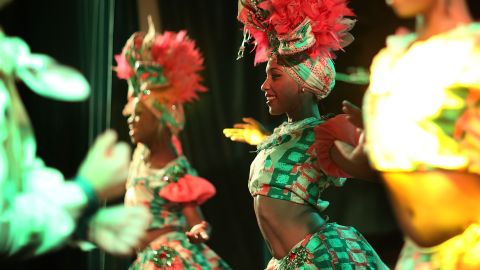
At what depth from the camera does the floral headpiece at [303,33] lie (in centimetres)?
344

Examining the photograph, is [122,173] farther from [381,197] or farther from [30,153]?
[381,197]

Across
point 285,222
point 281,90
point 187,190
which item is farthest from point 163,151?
point 285,222

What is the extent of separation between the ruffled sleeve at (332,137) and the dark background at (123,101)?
5.50 ft

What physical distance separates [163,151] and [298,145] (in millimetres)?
1403

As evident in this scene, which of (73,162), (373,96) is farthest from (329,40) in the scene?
(73,162)

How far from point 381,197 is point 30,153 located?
1929 millimetres

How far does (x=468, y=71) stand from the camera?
229 centimetres

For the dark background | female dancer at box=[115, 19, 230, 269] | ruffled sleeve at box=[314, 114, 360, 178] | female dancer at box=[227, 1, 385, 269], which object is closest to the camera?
ruffled sleeve at box=[314, 114, 360, 178]

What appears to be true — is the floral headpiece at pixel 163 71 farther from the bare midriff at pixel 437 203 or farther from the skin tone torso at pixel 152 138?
the bare midriff at pixel 437 203

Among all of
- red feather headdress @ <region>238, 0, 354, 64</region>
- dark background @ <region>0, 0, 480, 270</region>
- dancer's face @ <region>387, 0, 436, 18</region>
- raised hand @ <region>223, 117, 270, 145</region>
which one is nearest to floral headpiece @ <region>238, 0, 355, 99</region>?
red feather headdress @ <region>238, 0, 354, 64</region>

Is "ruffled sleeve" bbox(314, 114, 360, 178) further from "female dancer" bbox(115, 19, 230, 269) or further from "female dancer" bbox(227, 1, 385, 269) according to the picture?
"female dancer" bbox(115, 19, 230, 269)

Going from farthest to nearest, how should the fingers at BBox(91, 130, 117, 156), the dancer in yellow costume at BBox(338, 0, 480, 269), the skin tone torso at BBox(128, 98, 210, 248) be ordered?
the skin tone torso at BBox(128, 98, 210, 248), the fingers at BBox(91, 130, 117, 156), the dancer in yellow costume at BBox(338, 0, 480, 269)

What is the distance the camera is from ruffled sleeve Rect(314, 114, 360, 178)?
9.29ft

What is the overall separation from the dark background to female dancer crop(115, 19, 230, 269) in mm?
463
